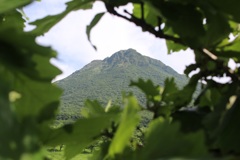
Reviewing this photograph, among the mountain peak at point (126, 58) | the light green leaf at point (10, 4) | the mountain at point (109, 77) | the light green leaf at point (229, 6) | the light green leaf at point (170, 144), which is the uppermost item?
the mountain peak at point (126, 58)

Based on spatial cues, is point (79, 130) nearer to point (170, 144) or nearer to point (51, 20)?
point (170, 144)

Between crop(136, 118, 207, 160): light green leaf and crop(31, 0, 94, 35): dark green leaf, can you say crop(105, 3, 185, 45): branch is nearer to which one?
crop(31, 0, 94, 35): dark green leaf

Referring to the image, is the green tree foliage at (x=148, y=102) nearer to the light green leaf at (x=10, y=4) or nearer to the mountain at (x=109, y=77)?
the light green leaf at (x=10, y=4)

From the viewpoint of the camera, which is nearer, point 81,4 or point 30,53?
point 30,53

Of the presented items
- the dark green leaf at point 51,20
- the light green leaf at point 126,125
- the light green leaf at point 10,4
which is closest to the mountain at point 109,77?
the dark green leaf at point 51,20

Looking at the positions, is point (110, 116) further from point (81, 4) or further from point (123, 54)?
point (123, 54)

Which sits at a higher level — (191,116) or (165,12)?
(165,12)

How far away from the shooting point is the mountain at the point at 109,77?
8906 centimetres

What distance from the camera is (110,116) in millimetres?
753

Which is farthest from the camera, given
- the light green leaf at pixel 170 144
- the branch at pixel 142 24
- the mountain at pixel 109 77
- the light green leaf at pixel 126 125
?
the mountain at pixel 109 77

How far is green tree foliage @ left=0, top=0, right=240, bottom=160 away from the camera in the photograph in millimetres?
563

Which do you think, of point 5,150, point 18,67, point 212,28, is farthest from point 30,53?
point 212,28

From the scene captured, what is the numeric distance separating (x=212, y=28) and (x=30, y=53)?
0.47 meters

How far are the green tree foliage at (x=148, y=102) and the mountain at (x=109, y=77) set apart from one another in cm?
7486
